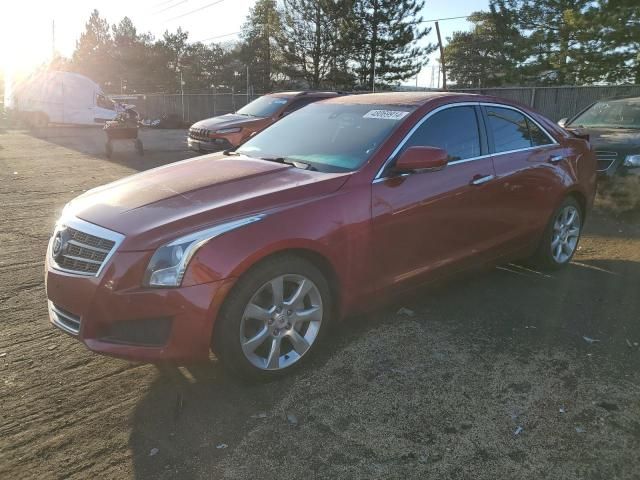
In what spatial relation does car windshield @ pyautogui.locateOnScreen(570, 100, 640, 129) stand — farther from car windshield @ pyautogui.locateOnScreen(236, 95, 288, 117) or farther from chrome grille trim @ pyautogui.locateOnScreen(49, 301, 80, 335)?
chrome grille trim @ pyautogui.locateOnScreen(49, 301, 80, 335)

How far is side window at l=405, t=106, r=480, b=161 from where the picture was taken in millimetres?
3977

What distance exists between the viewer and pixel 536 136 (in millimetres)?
4992

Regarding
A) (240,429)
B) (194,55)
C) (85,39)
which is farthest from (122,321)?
(85,39)

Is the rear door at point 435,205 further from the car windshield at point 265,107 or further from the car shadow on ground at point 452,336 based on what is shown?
the car windshield at point 265,107

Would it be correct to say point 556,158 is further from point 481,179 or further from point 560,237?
point 481,179

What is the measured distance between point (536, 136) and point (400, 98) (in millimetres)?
1475

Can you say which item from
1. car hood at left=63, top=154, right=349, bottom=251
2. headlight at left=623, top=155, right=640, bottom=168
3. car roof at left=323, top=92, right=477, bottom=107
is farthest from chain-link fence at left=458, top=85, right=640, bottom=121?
car hood at left=63, top=154, right=349, bottom=251

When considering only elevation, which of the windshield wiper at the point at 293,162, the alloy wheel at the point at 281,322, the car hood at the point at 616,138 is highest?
the car hood at the point at 616,138

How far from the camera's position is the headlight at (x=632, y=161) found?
25.0 feet

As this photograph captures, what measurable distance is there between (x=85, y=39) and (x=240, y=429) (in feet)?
283

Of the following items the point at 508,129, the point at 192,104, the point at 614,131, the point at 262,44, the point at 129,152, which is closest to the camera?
the point at 508,129

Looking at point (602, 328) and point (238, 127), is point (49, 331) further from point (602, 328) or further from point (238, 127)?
point (238, 127)

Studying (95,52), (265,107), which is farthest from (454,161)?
(95,52)

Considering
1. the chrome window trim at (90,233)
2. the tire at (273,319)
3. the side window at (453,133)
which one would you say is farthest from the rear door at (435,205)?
the chrome window trim at (90,233)
